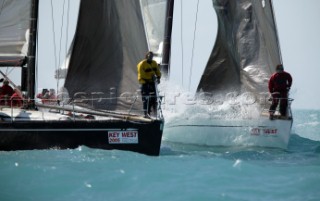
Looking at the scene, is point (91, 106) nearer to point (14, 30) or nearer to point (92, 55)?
point (92, 55)

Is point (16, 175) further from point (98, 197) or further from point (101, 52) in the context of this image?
point (101, 52)

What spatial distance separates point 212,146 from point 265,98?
2.17 metres

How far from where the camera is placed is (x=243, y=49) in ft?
72.5

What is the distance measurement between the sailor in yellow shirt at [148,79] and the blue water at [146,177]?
4.36 ft

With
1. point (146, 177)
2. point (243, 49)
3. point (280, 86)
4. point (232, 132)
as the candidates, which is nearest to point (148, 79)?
point (280, 86)

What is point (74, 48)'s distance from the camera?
18.0 meters

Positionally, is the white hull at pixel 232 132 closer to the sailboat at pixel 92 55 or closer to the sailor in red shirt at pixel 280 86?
the sailor in red shirt at pixel 280 86

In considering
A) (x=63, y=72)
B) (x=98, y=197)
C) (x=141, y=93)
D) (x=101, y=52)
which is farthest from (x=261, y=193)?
(x=63, y=72)

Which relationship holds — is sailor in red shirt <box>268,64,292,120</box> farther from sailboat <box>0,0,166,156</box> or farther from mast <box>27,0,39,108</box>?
mast <box>27,0,39,108</box>

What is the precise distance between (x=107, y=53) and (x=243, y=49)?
223 inches

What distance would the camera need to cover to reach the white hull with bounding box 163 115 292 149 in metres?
19.8

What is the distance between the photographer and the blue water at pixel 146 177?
11773 mm

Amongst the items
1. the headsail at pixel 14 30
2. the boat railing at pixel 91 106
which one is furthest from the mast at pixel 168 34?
the headsail at pixel 14 30

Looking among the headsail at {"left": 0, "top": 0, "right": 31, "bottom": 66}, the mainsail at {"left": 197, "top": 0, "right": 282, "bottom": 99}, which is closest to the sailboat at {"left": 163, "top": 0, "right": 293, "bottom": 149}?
the mainsail at {"left": 197, "top": 0, "right": 282, "bottom": 99}
